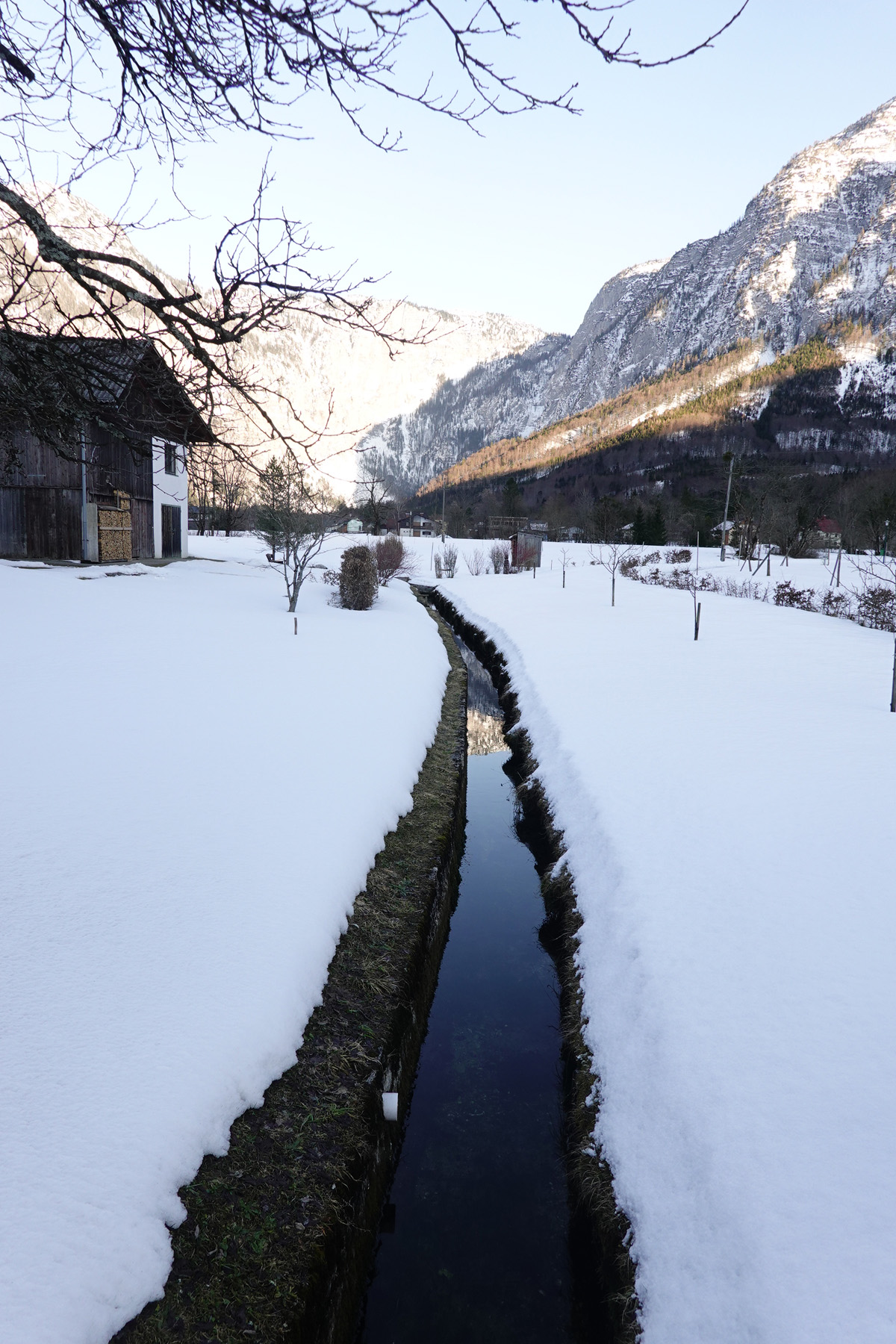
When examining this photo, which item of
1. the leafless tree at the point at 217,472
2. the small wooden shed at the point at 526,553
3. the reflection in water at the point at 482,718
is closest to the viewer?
the leafless tree at the point at 217,472

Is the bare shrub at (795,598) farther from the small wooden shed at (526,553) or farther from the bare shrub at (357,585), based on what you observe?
the small wooden shed at (526,553)

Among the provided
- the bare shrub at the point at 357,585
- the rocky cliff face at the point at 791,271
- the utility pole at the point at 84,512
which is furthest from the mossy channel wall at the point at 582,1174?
the rocky cliff face at the point at 791,271

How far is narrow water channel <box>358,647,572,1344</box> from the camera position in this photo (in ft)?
11.1

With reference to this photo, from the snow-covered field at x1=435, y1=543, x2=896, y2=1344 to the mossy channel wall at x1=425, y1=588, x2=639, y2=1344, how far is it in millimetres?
130

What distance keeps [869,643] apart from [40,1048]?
1728 centimetres

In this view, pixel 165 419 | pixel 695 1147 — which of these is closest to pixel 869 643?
pixel 695 1147

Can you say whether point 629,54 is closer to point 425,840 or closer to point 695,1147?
point 695,1147

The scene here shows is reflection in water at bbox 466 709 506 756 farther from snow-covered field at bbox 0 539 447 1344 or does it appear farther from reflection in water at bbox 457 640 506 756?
snow-covered field at bbox 0 539 447 1344

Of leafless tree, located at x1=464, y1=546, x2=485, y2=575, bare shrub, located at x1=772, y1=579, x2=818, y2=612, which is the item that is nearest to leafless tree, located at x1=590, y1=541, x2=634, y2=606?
leafless tree, located at x1=464, y1=546, x2=485, y2=575

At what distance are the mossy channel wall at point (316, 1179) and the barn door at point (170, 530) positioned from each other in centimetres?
2287

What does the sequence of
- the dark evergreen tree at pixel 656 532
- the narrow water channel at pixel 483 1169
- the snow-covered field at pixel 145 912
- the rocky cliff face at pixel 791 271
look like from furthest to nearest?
the rocky cliff face at pixel 791 271, the dark evergreen tree at pixel 656 532, the narrow water channel at pixel 483 1169, the snow-covered field at pixel 145 912

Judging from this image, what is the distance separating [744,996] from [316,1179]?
277cm

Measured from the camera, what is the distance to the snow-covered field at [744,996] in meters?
2.75

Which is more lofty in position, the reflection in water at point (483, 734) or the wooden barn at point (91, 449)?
the wooden barn at point (91, 449)
